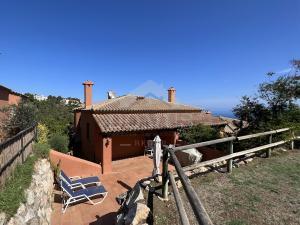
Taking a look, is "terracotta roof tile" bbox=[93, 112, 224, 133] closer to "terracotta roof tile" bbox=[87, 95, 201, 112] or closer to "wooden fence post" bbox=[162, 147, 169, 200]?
"terracotta roof tile" bbox=[87, 95, 201, 112]

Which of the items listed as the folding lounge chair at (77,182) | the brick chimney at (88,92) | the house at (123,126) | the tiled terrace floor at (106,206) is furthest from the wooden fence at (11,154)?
the brick chimney at (88,92)

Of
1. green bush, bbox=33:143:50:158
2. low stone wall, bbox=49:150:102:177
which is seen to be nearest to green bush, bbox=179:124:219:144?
low stone wall, bbox=49:150:102:177

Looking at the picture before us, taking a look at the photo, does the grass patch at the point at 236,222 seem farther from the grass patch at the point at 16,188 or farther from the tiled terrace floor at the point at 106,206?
the tiled terrace floor at the point at 106,206

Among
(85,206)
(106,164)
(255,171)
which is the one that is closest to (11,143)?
(85,206)

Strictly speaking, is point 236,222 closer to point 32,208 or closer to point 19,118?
point 32,208

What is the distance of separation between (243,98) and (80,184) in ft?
30.9

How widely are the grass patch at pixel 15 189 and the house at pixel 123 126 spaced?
5.68 metres

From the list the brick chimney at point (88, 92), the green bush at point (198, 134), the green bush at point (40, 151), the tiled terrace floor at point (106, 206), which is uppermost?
the brick chimney at point (88, 92)

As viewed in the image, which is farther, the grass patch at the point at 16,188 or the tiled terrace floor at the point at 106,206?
the tiled terrace floor at the point at 106,206

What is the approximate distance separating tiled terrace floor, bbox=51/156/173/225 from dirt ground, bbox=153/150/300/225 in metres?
3.82

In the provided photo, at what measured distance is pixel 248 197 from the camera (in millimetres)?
4980

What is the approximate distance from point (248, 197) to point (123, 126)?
9.65m

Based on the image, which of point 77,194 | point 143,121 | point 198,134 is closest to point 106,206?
point 77,194

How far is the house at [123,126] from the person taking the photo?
511 inches
